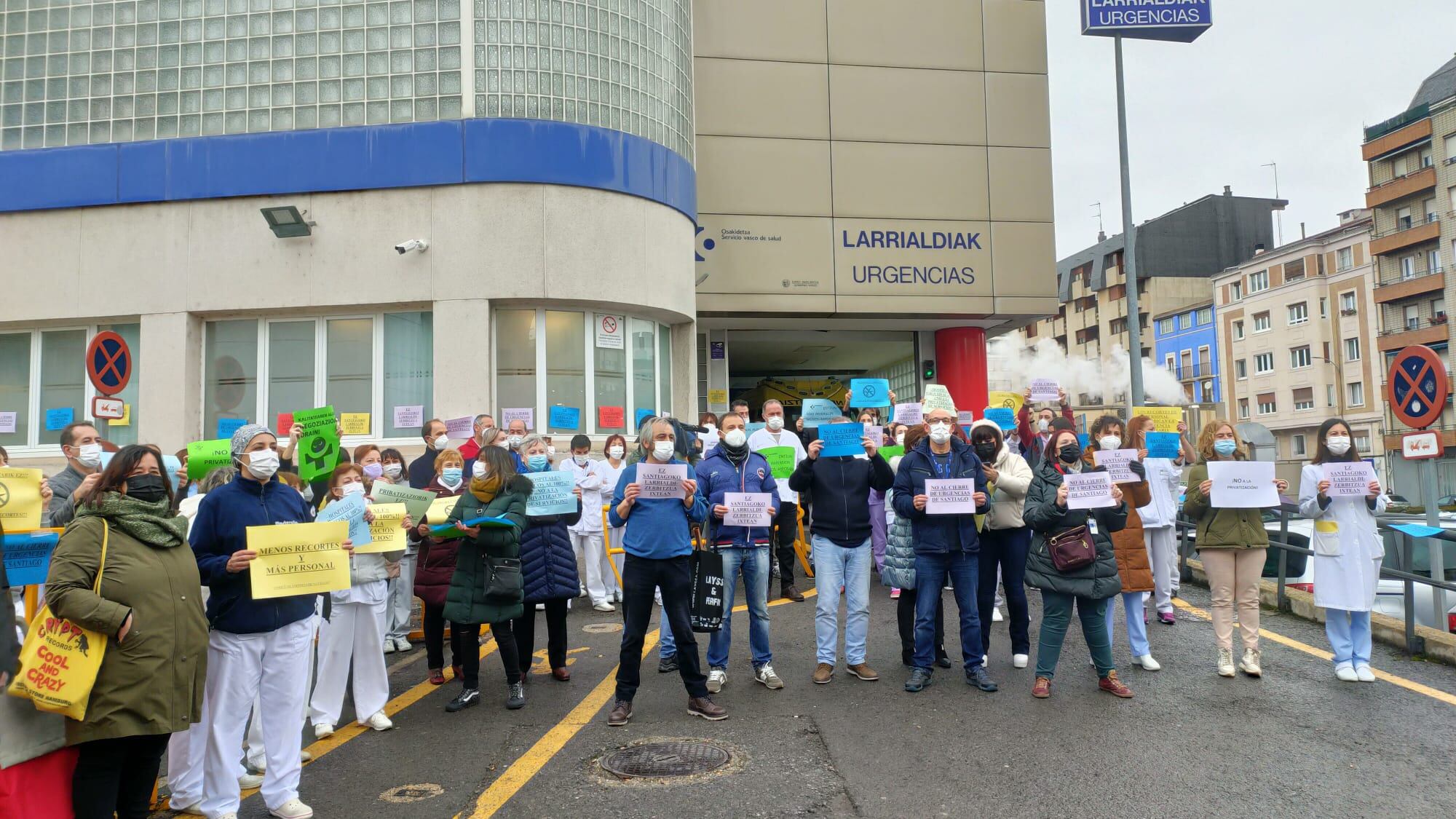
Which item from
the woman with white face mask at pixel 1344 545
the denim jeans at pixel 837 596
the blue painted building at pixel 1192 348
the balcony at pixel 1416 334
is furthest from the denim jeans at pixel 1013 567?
the blue painted building at pixel 1192 348

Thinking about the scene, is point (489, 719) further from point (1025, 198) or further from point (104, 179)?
point (1025, 198)

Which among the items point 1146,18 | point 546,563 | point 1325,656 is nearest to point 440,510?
point 546,563

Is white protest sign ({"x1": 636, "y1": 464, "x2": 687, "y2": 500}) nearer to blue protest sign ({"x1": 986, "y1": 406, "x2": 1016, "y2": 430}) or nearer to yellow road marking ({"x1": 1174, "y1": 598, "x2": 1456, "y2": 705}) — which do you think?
blue protest sign ({"x1": 986, "y1": 406, "x2": 1016, "y2": 430})

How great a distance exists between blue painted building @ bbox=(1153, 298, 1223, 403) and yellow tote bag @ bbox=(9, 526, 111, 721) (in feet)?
255

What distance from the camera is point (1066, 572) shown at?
695 centimetres

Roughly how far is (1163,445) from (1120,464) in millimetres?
1620

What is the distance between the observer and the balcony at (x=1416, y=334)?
51.8 m

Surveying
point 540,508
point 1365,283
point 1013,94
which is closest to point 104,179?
point 540,508

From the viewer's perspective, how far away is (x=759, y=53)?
1986 centimetres

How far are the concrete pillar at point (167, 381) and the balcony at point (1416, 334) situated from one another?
58.0m

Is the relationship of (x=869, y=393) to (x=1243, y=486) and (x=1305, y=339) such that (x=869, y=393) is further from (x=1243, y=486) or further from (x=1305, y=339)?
(x=1305, y=339)

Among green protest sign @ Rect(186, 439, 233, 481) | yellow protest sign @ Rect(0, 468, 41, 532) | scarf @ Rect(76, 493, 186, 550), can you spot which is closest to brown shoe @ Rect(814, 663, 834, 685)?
green protest sign @ Rect(186, 439, 233, 481)

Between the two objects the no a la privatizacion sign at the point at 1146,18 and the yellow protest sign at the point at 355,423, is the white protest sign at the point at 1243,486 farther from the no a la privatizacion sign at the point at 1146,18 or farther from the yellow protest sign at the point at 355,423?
the no a la privatizacion sign at the point at 1146,18

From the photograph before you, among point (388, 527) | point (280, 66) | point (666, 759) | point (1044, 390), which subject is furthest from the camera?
point (280, 66)
